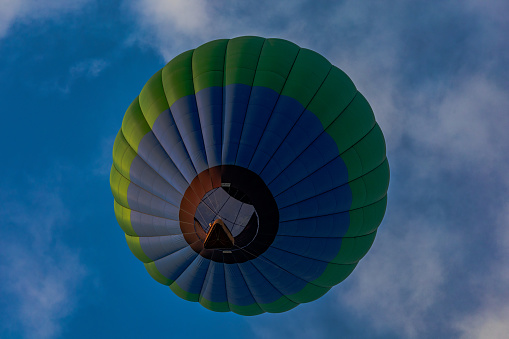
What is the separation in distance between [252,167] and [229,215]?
1481 mm

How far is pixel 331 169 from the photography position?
9.88 m

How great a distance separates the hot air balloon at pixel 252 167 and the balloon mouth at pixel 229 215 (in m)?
0.02

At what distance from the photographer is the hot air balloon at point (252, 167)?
31.1ft

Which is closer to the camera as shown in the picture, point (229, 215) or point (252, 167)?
point (252, 167)

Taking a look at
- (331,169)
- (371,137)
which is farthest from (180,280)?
(371,137)

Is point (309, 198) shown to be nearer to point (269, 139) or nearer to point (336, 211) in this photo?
point (336, 211)

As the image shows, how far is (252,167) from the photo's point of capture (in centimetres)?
937

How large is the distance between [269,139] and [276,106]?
807 millimetres

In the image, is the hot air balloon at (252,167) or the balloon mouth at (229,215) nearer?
the balloon mouth at (229,215)

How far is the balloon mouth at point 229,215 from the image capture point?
30.8ft

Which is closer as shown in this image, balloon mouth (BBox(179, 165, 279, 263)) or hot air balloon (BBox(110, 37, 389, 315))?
balloon mouth (BBox(179, 165, 279, 263))

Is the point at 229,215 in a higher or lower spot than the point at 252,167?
lower

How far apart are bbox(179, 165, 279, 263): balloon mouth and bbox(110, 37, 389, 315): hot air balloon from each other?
0.08 feet

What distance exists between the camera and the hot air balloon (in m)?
9.49
